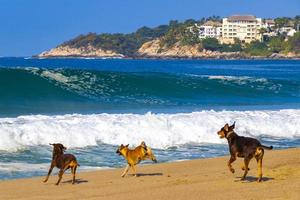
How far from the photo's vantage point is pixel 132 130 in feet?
54.0

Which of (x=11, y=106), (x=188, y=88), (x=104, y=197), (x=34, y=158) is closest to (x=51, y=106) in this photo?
(x=11, y=106)

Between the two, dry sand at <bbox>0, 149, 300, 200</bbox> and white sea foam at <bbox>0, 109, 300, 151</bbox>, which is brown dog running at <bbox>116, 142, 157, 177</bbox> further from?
white sea foam at <bbox>0, 109, 300, 151</bbox>

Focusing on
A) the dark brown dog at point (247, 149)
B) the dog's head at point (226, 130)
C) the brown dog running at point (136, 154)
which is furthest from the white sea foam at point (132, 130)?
the dark brown dog at point (247, 149)

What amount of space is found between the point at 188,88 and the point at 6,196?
29.3 metres

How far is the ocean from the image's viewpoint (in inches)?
544

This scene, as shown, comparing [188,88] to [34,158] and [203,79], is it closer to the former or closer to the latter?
[203,79]

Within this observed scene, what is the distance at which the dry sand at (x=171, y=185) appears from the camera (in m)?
8.48

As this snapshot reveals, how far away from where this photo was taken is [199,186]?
357 inches

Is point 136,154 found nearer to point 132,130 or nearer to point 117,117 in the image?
point 132,130

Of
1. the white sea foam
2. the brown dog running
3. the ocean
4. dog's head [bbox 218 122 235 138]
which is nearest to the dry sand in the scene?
the brown dog running

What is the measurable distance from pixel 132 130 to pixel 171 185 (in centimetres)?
723

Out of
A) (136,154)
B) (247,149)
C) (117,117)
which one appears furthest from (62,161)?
(117,117)

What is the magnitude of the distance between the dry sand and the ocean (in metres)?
1.34

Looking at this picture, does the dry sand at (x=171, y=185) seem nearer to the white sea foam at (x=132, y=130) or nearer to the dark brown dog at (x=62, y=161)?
the dark brown dog at (x=62, y=161)
